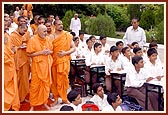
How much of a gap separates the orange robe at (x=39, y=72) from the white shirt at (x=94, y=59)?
1388mm

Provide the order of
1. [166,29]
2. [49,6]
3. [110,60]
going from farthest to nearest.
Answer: [49,6] < [110,60] < [166,29]

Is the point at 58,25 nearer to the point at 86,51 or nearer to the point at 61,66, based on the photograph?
the point at 61,66

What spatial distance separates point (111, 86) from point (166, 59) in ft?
6.23

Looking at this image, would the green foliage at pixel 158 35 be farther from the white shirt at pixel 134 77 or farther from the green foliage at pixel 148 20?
the white shirt at pixel 134 77

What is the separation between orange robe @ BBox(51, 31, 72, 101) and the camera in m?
6.25

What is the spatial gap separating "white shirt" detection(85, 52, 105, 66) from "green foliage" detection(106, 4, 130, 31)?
30.9ft

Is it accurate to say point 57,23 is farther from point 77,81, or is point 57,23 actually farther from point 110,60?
point 77,81

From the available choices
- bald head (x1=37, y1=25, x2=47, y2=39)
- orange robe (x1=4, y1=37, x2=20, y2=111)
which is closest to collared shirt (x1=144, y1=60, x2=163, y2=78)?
bald head (x1=37, y1=25, x2=47, y2=39)

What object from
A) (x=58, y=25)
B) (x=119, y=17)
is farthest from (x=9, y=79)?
(x=119, y=17)

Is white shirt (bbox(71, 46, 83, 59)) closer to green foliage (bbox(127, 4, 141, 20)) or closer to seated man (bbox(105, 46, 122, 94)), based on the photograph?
seated man (bbox(105, 46, 122, 94))

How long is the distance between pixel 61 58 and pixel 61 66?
0.41 feet

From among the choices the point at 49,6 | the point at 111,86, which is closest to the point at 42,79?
the point at 111,86

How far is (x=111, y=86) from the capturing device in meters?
6.43

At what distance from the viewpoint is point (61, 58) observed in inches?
246
